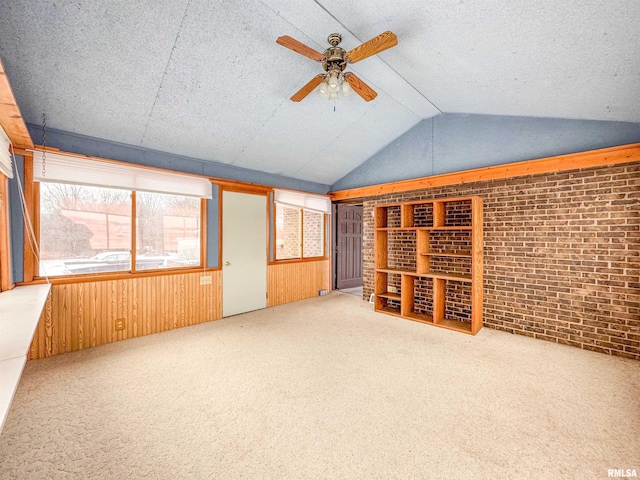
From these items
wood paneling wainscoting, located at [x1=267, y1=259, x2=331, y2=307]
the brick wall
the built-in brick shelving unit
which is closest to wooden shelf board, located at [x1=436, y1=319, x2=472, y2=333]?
the built-in brick shelving unit

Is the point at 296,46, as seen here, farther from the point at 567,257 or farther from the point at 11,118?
the point at 567,257

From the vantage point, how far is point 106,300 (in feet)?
10.9

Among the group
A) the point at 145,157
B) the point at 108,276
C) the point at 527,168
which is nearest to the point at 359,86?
the point at 527,168

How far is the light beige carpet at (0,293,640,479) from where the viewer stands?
5.29 ft

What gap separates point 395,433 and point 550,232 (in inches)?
122

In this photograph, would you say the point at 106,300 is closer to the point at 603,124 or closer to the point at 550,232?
the point at 550,232

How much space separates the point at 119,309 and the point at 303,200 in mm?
3384

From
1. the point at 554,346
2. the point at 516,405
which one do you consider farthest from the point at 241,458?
the point at 554,346

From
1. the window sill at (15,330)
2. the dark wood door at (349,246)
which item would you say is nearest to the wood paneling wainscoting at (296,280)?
the dark wood door at (349,246)

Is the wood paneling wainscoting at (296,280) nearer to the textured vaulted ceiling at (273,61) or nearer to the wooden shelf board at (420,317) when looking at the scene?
the wooden shelf board at (420,317)

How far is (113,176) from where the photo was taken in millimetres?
3322

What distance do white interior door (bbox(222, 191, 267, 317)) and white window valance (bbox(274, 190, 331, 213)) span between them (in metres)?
0.36

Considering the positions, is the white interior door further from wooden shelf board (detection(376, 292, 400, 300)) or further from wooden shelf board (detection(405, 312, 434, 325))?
wooden shelf board (detection(405, 312, 434, 325))

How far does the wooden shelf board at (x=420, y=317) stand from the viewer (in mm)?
4093
